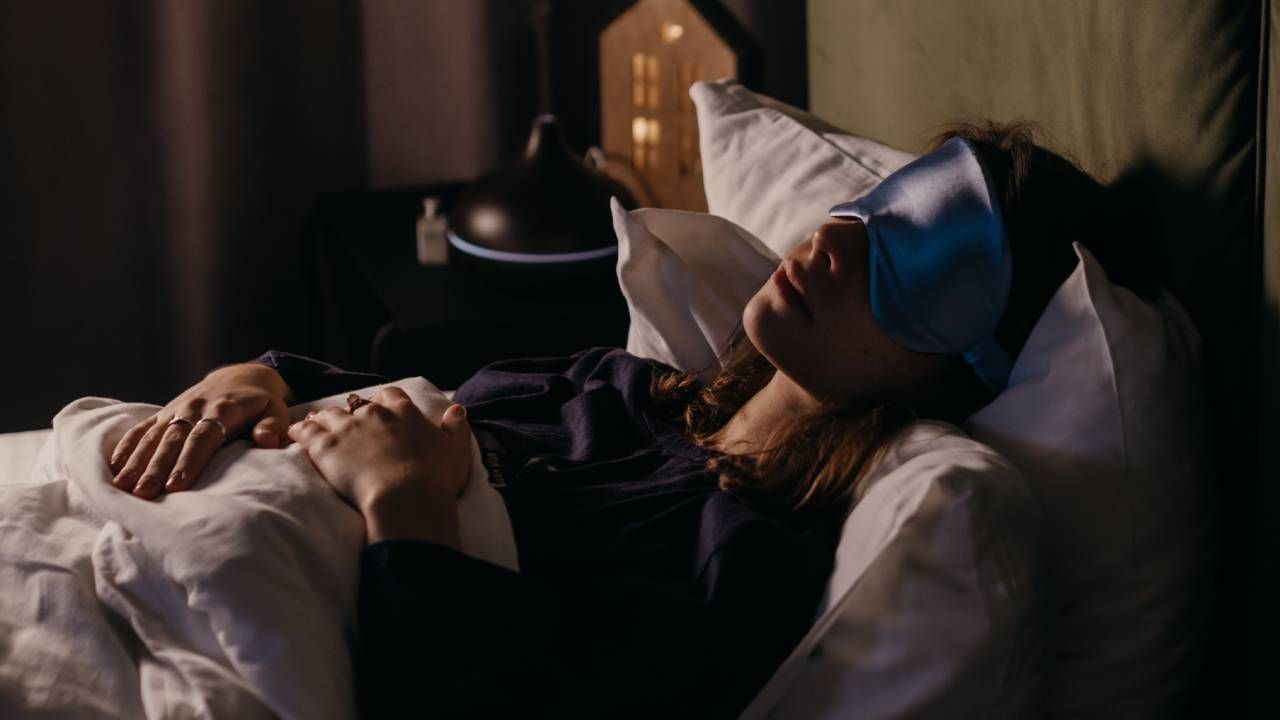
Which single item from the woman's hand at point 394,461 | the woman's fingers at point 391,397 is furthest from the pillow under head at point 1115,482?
the woman's fingers at point 391,397

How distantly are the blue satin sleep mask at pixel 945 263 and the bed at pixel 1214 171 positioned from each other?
13cm

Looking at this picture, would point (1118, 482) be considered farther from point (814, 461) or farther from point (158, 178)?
point (158, 178)

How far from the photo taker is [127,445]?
1.12 m

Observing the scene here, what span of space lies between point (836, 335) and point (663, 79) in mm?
975

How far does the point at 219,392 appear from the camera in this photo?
1218mm

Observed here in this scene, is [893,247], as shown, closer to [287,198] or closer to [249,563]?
Result: [249,563]

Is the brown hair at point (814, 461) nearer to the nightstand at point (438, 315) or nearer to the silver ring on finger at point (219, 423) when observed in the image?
the silver ring on finger at point (219, 423)

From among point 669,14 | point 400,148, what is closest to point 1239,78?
point 669,14

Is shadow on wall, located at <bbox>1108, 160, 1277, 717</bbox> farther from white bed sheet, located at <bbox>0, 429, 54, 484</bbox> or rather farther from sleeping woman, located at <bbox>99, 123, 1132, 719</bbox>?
white bed sheet, located at <bbox>0, 429, 54, 484</bbox>

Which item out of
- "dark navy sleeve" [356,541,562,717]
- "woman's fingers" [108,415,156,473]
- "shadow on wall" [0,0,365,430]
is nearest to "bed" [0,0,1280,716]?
"dark navy sleeve" [356,541,562,717]

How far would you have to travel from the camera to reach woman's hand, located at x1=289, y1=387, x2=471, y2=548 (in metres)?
1.00

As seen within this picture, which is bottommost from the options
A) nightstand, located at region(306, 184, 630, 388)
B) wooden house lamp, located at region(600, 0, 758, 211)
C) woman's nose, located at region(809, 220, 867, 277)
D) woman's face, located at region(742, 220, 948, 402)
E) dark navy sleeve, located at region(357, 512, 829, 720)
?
dark navy sleeve, located at region(357, 512, 829, 720)

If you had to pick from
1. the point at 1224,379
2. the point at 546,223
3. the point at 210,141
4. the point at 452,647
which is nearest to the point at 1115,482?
the point at 1224,379

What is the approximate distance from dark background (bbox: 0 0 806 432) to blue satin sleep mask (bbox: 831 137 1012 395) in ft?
3.27
